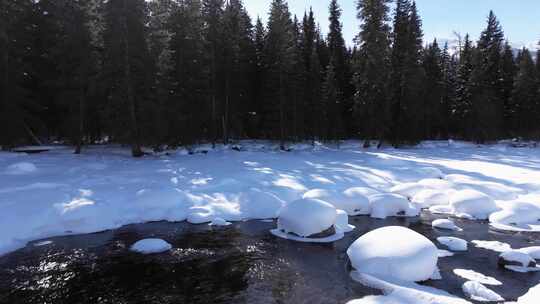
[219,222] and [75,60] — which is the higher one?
[75,60]

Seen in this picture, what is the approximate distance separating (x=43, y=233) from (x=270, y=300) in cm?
884

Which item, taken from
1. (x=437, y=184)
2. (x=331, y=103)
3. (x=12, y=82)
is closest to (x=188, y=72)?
(x=12, y=82)

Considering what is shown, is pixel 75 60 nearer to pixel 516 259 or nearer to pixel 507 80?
pixel 516 259

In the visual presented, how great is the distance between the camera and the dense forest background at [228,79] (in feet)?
95.0

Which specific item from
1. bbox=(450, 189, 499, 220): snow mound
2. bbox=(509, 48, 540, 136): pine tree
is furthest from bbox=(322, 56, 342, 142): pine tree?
bbox=(450, 189, 499, 220): snow mound

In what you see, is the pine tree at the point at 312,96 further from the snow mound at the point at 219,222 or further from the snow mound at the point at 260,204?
the snow mound at the point at 219,222

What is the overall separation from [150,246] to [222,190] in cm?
709

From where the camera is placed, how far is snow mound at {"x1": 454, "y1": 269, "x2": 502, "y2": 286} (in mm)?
9406

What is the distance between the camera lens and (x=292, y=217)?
44.2 feet

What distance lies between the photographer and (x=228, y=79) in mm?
40500

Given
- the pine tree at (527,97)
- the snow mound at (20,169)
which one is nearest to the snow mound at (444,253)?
the snow mound at (20,169)

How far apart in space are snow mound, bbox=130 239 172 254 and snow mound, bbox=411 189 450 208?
11632mm

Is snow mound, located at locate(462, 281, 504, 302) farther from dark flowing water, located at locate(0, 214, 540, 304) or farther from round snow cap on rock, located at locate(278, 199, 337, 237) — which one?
round snow cap on rock, located at locate(278, 199, 337, 237)

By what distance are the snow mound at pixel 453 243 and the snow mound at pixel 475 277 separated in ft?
6.05
